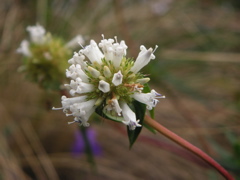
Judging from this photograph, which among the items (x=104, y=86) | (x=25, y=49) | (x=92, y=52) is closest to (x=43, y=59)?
(x=25, y=49)

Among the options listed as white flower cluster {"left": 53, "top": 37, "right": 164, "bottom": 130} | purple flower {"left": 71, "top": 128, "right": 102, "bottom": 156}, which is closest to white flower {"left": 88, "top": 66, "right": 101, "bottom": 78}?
white flower cluster {"left": 53, "top": 37, "right": 164, "bottom": 130}

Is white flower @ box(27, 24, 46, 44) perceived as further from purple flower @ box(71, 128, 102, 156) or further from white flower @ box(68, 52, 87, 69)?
purple flower @ box(71, 128, 102, 156)

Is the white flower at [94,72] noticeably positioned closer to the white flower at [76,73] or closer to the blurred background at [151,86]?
the white flower at [76,73]

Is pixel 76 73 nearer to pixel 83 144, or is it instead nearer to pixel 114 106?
pixel 114 106

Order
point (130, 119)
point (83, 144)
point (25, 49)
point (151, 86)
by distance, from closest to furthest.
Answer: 1. point (130, 119)
2. point (25, 49)
3. point (83, 144)
4. point (151, 86)

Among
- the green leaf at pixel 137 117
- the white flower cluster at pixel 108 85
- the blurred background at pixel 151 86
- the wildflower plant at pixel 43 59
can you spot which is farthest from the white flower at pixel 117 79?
the blurred background at pixel 151 86

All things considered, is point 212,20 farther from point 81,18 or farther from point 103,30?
point 81,18

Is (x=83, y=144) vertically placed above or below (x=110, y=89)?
above
